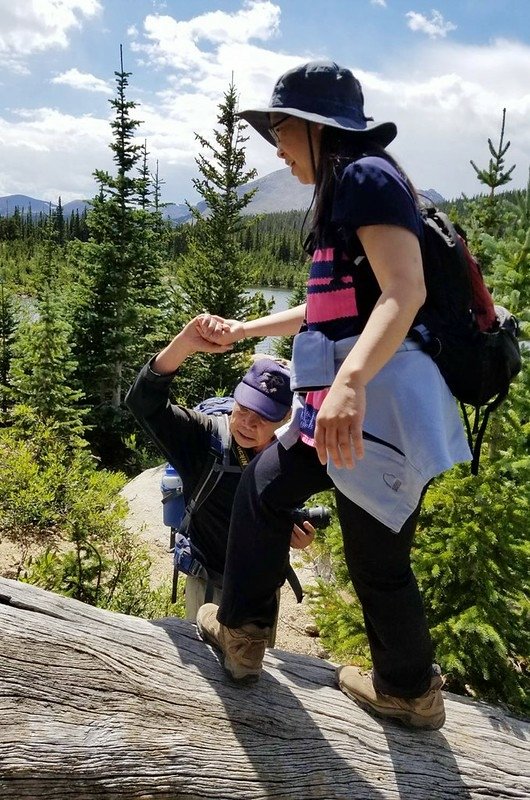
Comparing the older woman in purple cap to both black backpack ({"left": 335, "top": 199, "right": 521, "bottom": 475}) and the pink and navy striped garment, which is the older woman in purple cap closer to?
the pink and navy striped garment

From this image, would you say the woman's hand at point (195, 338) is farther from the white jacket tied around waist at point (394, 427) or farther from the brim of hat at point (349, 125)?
the brim of hat at point (349, 125)

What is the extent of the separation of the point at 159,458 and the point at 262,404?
39.9ft

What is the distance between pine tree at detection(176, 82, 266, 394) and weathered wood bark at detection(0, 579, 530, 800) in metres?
14.3

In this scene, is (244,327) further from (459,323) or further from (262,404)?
(459,323)

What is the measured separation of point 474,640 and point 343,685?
128cm

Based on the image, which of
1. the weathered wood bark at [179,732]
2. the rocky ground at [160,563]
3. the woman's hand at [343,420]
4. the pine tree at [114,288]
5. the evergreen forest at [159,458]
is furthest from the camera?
the pine tree at [114,288]

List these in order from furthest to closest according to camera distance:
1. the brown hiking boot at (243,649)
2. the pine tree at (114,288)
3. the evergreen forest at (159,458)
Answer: the pine tree at (114,288) < the evergreen forest at (159,458) < the brown hiking boot at (243,649)

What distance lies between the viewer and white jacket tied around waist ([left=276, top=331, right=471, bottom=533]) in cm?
176

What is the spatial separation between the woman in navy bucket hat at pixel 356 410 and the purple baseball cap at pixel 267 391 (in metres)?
0.51

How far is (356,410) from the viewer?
1.58 meters

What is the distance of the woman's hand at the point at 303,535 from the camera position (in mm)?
2568

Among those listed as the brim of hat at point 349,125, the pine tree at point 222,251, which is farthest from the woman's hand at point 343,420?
the pine tree at point 222,251

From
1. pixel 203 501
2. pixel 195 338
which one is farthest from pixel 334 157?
pixel 203 501

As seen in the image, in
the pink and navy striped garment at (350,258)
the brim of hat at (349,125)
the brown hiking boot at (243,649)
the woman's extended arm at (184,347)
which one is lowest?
the brown hiking boot at (243,649)
